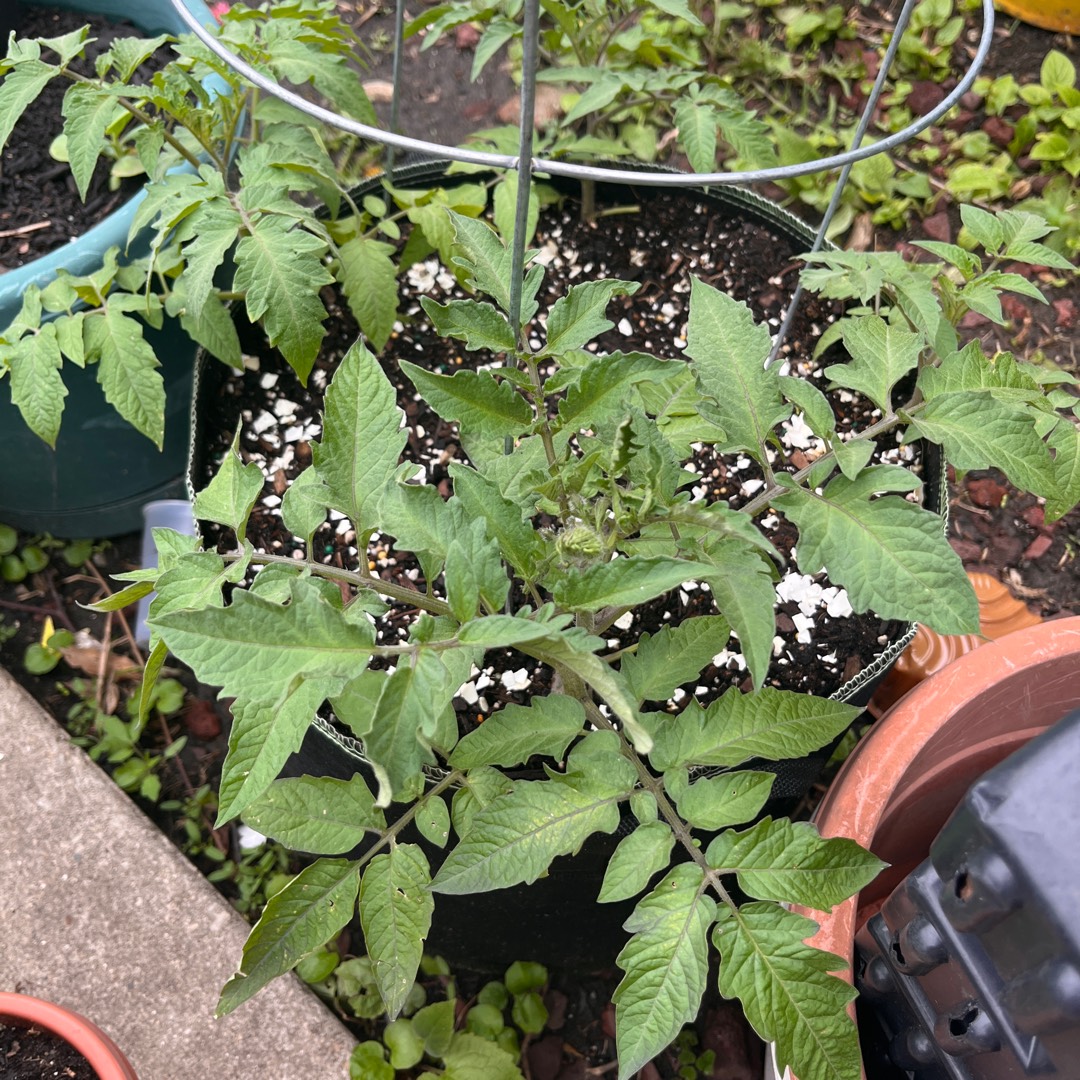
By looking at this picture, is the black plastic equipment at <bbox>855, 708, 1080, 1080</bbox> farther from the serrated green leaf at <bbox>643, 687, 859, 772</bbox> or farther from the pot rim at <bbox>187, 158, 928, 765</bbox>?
the pot rim at <bbox>187, 158, 928, 765</bbox>

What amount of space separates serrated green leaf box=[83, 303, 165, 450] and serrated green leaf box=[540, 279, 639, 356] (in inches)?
27.5

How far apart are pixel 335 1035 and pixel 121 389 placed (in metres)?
1.07

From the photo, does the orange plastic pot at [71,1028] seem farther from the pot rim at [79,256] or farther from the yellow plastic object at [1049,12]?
the yellow plastic object at [1049,12]

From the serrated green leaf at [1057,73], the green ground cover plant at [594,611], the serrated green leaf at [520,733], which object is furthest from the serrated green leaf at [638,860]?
the serrated green leaf at [1057,73]

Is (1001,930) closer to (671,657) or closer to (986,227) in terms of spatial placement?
(671,657)

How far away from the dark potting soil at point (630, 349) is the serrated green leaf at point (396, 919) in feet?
1.41

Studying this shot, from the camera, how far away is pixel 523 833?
1009 mm

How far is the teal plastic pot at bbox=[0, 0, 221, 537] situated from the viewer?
68.6 inches

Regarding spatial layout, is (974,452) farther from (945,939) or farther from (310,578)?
(310,578)

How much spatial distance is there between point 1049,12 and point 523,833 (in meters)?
2.87

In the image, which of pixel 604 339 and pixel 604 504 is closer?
pixel 604 504

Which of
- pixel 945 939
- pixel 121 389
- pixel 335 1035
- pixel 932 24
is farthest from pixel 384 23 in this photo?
pixel 945 939

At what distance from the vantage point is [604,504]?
1042 millimetres

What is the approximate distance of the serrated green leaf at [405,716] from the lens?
0.79 metres
